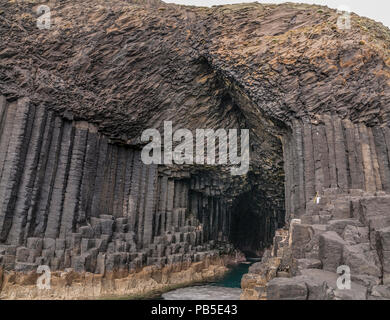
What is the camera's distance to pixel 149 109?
2192 centimetres

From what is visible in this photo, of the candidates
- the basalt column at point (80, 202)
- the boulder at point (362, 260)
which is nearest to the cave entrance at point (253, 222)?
the basalt column at point (80, 202)

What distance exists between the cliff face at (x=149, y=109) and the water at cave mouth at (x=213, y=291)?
2.45m

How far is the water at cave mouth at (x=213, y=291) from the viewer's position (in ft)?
55.2

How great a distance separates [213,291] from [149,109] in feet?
41.2

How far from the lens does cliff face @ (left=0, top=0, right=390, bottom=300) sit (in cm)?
1692

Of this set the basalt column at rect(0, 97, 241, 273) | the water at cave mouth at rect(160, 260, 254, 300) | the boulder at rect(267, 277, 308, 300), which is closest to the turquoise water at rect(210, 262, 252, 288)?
the water at cave mouth at rect(160, 260, 254, 300)

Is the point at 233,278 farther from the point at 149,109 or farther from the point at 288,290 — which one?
the point at 288,290

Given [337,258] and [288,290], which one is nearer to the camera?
[288,290]

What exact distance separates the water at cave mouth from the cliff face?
8.04ft

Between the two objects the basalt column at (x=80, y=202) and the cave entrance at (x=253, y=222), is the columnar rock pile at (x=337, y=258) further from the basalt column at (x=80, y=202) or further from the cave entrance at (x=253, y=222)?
the cave entrance at (x=253, y=222)

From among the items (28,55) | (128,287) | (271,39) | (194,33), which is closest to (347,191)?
(271,39)

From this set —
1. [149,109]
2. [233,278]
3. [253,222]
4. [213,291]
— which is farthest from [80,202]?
[253,222]

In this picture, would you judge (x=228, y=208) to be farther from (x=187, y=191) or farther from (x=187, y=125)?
(x=187, y=125)

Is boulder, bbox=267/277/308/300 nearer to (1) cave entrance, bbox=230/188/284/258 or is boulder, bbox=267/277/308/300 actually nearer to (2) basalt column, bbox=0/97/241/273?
(2) basalt column, bbox=0/97/241/273
